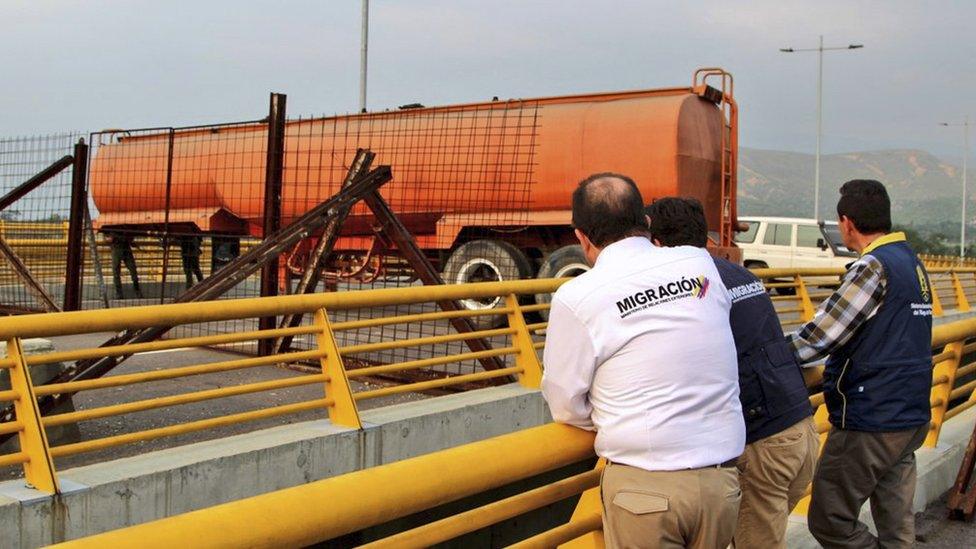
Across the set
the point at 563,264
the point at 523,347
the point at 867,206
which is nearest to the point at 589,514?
the point at 867,206

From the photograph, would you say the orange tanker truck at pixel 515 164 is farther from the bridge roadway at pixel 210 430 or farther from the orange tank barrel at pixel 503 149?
the bridge roadway at pixel 210 430

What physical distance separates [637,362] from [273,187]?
275 inches

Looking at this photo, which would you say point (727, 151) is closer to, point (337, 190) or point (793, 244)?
point (337, 190)

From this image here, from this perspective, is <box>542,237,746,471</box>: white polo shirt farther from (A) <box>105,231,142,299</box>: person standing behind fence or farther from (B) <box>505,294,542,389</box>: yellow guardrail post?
(A) <box>105,231,142,299</box>: person standing behind fence

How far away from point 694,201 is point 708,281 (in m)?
0.66

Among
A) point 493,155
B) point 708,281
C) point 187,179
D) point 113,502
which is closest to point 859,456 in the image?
point 708,281

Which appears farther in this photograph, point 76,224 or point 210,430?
point 76,224

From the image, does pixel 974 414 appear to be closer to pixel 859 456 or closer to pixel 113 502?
pixel 859 456

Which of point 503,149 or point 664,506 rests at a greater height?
point 503,149

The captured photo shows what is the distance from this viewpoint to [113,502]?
4258 mm

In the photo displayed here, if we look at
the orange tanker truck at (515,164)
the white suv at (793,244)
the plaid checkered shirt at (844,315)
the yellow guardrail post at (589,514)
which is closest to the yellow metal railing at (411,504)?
the yellow guardrail post at (589,514)

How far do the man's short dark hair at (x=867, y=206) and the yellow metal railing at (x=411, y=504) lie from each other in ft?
5.51

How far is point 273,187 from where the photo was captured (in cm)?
912

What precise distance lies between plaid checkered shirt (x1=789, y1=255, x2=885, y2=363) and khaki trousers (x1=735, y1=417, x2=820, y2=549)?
0.40 metres
